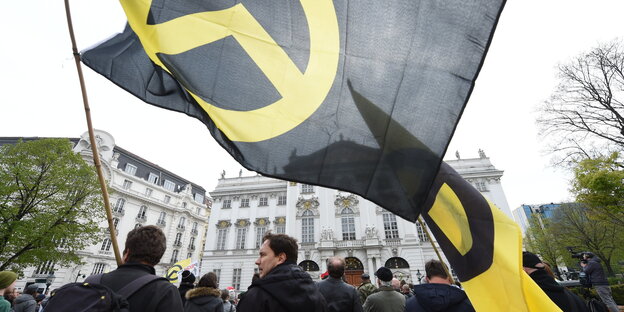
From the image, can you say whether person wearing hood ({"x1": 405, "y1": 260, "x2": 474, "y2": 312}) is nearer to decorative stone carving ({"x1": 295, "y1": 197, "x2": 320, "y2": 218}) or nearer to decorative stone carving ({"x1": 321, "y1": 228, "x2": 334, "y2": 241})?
decorative stone carving ({"x1": 321, "y1": 228, "x2": 334, "y2": 241})

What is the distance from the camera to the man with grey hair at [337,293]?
3.40m

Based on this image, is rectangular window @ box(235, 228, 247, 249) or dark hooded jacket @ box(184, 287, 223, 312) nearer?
dark hooded jacket @ box(184, 287, 223, 312)

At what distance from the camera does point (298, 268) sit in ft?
7.11

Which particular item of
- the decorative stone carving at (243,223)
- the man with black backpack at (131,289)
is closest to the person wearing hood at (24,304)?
the man with black backpack at (131,289)

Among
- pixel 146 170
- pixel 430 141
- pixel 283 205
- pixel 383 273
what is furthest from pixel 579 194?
pixel 146 170

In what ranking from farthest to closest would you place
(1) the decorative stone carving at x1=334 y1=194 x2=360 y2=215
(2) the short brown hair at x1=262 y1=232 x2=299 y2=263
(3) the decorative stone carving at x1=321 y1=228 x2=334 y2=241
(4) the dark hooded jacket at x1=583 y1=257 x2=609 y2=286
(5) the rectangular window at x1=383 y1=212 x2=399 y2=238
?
→ 1. (1) the decorative stone carving at x1=334 y1=194 x2=360 y2=215
2. (3) the decorative stone carving at x1=321 y1=228 x2=334 y2=241
3. (5) the rectangular window at x1=383 y1=212 x2=399 y2=238
4. (4) the dark hooded jacket at x1=583 y1=257 x2=609 y2=286
5. (2) the short brown hair at x1=262 y1=232 x2=299 y2=263

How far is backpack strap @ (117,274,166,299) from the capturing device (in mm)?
1631

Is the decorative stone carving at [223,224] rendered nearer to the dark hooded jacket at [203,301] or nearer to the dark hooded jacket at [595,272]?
the dark hooded jacket at [203,301]

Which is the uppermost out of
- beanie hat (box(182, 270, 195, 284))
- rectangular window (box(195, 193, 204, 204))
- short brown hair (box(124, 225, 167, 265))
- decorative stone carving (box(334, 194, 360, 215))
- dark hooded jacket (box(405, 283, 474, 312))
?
rectangular window (box(195, 193, 204, 204))

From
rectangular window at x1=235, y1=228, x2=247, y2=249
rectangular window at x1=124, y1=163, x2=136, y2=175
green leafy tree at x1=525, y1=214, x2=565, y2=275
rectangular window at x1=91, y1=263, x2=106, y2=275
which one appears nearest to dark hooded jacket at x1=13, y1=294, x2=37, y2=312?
rectangular window at x1=235, y1=228, x2=247, y2=249

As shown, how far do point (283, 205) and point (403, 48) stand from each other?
1265 inches

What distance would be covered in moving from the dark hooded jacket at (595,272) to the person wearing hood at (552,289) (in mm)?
5446

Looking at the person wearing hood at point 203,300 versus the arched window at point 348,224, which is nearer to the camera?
the person wearing hood at point 203,300

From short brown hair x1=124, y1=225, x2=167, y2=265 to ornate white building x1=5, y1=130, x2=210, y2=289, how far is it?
Result: 3112 cm
